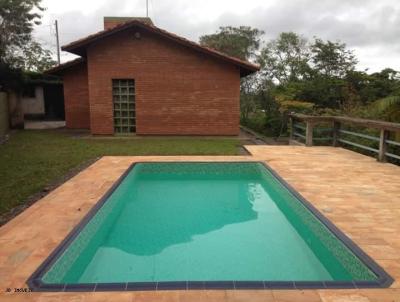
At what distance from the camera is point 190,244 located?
16.9ft

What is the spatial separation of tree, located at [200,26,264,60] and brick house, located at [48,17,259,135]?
12984mm

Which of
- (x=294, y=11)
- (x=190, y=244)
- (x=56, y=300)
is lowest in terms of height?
(x=190, y=244)

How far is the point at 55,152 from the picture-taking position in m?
11.1

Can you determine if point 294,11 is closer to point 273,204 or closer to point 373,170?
point 373,170

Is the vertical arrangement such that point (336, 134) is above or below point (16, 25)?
below

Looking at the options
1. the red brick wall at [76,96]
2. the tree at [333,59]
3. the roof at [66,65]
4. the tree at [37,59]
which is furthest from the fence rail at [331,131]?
the tree at [37,59]

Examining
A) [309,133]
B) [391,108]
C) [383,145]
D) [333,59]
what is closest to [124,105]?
[309,133]

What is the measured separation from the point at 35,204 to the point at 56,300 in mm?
3090

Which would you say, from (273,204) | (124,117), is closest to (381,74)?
(124,117)

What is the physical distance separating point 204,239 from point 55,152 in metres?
7.33

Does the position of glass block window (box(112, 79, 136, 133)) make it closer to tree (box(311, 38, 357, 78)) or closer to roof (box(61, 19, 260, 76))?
roof (box(61, 19, 260, 76))

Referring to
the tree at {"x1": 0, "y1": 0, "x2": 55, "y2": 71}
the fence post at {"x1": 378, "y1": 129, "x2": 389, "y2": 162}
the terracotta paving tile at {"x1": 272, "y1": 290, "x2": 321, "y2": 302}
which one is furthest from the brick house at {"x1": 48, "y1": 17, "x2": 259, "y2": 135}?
the terracotta paving tile at {"x1": 272, "y1": 290, "x2": 321, "y2": 302}

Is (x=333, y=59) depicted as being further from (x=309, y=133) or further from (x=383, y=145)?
(x=383, y=145)

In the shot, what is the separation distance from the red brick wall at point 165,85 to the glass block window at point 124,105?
0.80 feet
